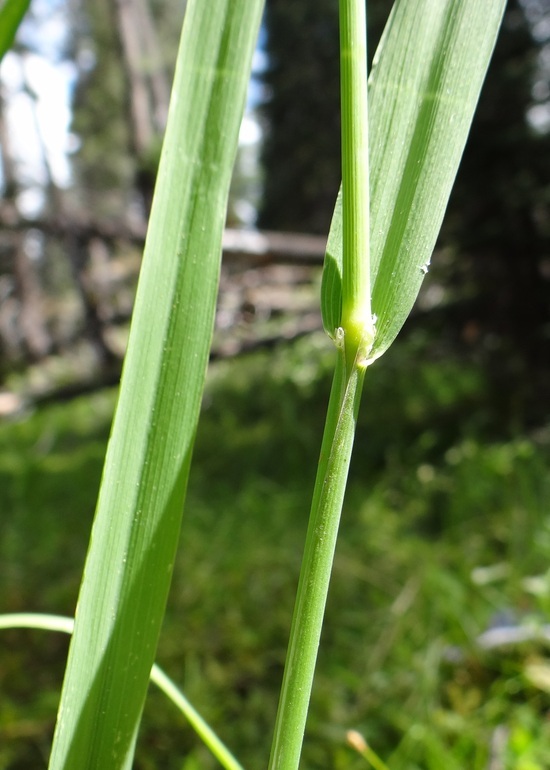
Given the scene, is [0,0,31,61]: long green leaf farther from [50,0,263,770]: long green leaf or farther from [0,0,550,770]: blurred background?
[0,0,550,770]: blurred background

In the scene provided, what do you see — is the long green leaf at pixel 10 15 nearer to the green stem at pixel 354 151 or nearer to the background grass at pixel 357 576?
the green stem at pixel 354 151

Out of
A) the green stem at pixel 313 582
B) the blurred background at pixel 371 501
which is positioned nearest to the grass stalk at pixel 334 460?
the green stem at pixel 313 582

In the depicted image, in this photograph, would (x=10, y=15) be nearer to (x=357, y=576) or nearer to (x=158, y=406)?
(x=158, y=406)

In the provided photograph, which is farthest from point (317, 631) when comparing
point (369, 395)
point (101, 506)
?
point (369, 395)

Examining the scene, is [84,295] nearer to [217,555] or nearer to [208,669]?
[217,555]

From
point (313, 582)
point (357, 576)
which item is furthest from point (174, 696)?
point (357, 576)

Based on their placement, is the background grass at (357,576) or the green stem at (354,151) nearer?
the green stem at (354,151)
